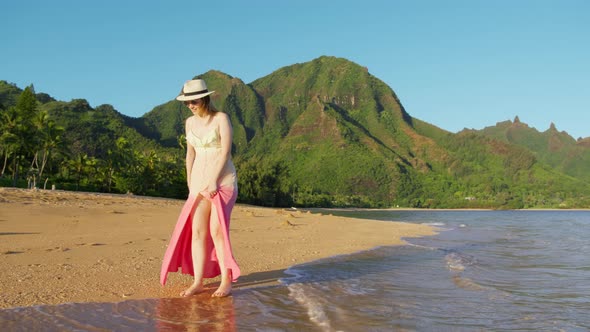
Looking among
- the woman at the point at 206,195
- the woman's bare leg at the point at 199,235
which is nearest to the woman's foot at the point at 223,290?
the woman at the point at 206,195

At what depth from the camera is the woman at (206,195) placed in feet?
17.1

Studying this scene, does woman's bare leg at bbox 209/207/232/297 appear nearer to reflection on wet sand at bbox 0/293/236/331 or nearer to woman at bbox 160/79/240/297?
woman at bbox 160/79/240/297

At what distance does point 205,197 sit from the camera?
5.25m

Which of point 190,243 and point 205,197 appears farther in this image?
point 190,243

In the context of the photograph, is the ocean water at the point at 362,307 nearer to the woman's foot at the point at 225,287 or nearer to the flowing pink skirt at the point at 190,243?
the woman's foot at the point at 225,287

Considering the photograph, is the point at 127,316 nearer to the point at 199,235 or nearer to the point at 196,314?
the point at 196,314

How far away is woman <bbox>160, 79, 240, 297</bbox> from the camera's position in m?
5.21

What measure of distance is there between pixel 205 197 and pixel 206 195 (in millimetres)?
56

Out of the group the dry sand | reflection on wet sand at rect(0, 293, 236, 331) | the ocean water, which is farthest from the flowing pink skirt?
reflection on wet sand at rect(0, 293, 236, 331)

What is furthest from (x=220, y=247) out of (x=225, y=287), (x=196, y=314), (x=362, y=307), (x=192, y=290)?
(x=362, y=307)

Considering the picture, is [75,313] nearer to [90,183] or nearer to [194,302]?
[194,302]

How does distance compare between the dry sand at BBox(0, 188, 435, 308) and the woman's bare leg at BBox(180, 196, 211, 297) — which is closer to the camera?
the dry sand at BBox(0, 188, 435, 308)

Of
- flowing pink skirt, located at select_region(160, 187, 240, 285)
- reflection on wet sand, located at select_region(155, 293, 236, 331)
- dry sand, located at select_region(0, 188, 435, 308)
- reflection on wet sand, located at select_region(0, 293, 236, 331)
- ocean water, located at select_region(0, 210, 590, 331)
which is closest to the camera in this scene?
reflection on wet sand, located at select_region(0, 293, 236, 331)

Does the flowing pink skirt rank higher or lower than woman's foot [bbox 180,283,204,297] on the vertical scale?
higher
